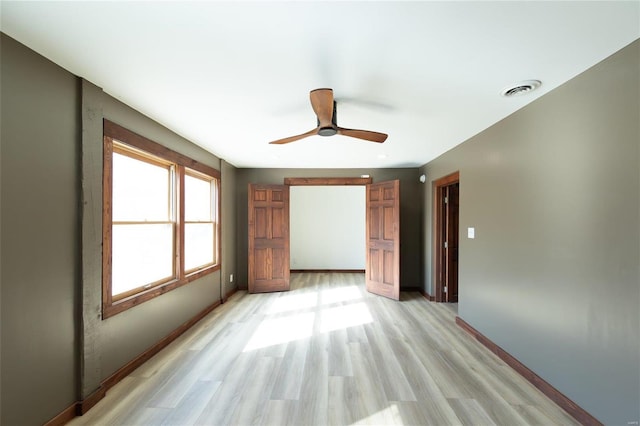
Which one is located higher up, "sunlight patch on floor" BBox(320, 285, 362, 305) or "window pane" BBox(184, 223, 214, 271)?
"window pane" BBox(184, 223, 214, 271)

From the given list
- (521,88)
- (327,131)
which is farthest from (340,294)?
(521,88)

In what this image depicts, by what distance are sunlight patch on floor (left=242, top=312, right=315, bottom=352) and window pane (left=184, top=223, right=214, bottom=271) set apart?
122cm

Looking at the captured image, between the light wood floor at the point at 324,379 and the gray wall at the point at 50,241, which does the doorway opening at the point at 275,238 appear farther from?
the gray wall at the point at 50,241

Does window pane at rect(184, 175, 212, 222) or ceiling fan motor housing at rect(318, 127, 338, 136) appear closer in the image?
ceiling fan motor housing at rect(318, 127, 338, 136)

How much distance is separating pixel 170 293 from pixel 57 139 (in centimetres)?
181

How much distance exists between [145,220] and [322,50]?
2275 millimetres

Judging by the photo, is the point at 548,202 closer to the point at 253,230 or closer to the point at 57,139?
the point at 57,139

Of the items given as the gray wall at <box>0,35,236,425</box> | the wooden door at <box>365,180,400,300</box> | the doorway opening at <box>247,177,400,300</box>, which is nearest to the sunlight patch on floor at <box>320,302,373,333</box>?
the wooden door at <box>365,180,400,300</box>

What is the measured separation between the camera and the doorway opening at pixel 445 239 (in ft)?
14.3

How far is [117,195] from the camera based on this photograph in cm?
235

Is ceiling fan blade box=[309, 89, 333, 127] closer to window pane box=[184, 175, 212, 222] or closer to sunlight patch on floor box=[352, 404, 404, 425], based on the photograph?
sunlight patch on floor box=[352, 404, 404, 425]

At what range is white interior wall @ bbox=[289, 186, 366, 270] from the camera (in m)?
7.03

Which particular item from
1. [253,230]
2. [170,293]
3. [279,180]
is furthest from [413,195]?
[170,293]

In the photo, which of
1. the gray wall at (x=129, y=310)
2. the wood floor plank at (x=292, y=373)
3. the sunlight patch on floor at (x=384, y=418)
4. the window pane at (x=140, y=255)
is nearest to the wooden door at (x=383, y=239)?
the wood floor plank at (x=292, y=373)
